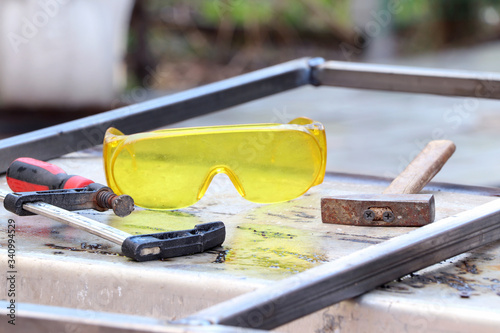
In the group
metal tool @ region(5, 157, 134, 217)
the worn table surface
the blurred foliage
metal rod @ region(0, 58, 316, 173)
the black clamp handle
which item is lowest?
the worn table surface

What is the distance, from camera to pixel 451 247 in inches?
30.6

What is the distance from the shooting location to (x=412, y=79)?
148cm

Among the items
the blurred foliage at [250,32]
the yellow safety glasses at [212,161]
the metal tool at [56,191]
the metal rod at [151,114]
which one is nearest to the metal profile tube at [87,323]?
the metal tool at [56,191]

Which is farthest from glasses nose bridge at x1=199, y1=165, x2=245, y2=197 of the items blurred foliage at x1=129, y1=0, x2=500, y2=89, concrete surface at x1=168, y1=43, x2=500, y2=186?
blurred foliage at x1=129, y1=0, x2=500, y2=89

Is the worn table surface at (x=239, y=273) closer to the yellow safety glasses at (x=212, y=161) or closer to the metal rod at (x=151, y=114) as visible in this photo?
the yellow safety glasses at (x=212, y=161)

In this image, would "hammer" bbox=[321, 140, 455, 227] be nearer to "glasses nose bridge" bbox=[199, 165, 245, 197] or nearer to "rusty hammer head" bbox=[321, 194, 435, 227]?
"rusty hammer head" bbox=[321, 194, 435, 227]

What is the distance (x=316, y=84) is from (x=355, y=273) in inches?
37.6

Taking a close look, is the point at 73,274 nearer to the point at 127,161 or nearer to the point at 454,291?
the point at 127,161

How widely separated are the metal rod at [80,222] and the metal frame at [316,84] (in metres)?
0.22

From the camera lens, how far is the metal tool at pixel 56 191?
0.86 m

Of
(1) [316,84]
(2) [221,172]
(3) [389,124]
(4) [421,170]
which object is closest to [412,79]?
(1) [316,84]

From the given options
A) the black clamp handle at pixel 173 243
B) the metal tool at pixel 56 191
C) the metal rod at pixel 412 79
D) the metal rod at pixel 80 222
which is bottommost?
the black clamp handle at pixel 173 243

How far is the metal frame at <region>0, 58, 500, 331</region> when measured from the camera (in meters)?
0.62

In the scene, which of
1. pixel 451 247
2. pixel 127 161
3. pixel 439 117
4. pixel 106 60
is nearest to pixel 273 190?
pixel 127 161
